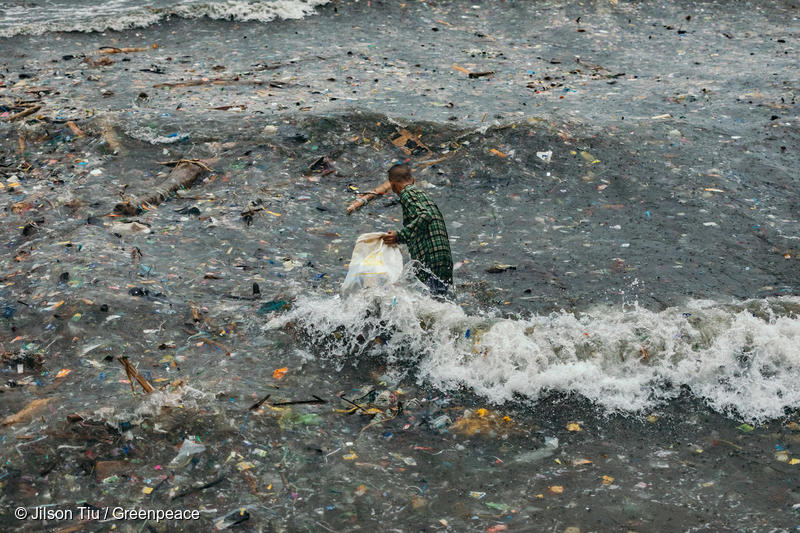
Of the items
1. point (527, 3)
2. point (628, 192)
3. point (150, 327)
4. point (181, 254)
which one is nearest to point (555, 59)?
point (527, 3)

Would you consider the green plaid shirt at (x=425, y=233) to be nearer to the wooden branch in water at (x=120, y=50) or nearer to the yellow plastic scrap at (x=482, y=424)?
the yellow plastic scrap at (x=482, y=424)

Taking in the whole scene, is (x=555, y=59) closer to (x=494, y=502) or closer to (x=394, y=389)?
(x=394, y=389)

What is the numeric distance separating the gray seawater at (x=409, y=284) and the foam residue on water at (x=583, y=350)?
0.06 ft

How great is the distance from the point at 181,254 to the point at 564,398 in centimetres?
308

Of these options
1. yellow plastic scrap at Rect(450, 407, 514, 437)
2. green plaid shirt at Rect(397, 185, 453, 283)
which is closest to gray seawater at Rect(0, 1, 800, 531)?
yellow plastic scrap at Rect(450, 407, 514, 437)

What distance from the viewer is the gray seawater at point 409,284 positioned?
137 inches

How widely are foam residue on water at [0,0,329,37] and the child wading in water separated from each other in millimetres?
6454

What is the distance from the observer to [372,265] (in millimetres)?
4512

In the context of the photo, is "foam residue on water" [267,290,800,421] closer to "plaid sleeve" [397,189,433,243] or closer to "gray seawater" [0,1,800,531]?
"gray seawater" [0,1,800,531]

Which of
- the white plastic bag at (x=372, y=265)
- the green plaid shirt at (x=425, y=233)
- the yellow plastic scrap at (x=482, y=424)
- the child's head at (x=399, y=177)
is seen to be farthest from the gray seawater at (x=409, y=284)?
the child's head at (x=399, y=177)

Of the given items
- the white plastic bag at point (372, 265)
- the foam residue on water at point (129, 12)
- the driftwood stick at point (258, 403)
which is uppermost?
the foam residue on water at point (129, 12)

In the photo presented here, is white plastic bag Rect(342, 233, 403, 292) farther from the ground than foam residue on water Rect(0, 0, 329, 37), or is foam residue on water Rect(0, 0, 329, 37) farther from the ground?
foam residue on water Rect(0, 0, 329, 37)

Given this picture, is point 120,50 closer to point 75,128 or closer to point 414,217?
point 75,128

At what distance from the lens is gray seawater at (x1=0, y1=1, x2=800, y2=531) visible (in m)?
3.47
